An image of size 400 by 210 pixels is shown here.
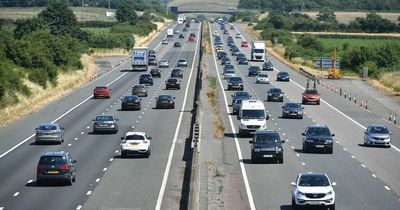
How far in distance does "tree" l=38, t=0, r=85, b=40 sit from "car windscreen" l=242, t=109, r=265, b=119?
5084 inches

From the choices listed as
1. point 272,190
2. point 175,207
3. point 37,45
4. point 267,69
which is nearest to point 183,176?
point 272,190

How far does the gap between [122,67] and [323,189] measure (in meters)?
109

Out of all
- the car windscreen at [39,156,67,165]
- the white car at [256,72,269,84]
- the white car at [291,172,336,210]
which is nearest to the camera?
the white car at [291,172,336,210]

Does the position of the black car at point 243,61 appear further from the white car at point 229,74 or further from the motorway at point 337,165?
the motorway at point 337,165

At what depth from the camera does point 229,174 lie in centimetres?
4656

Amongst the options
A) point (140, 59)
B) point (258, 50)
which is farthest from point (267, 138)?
point (258, 50)

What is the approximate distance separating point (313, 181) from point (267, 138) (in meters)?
14.4

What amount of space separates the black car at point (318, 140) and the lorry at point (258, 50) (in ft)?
319

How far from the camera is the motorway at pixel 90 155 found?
39.3 meters

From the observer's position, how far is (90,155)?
2105 inches

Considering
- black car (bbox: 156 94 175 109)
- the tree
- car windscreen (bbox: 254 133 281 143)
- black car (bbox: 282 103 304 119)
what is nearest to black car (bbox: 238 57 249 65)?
the tree

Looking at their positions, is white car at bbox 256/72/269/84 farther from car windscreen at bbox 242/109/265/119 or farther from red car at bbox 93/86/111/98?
car windscreen at bbox 242/109/265/119

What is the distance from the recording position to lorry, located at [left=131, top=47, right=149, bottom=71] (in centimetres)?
12912

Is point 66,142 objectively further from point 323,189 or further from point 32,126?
point 323,189
